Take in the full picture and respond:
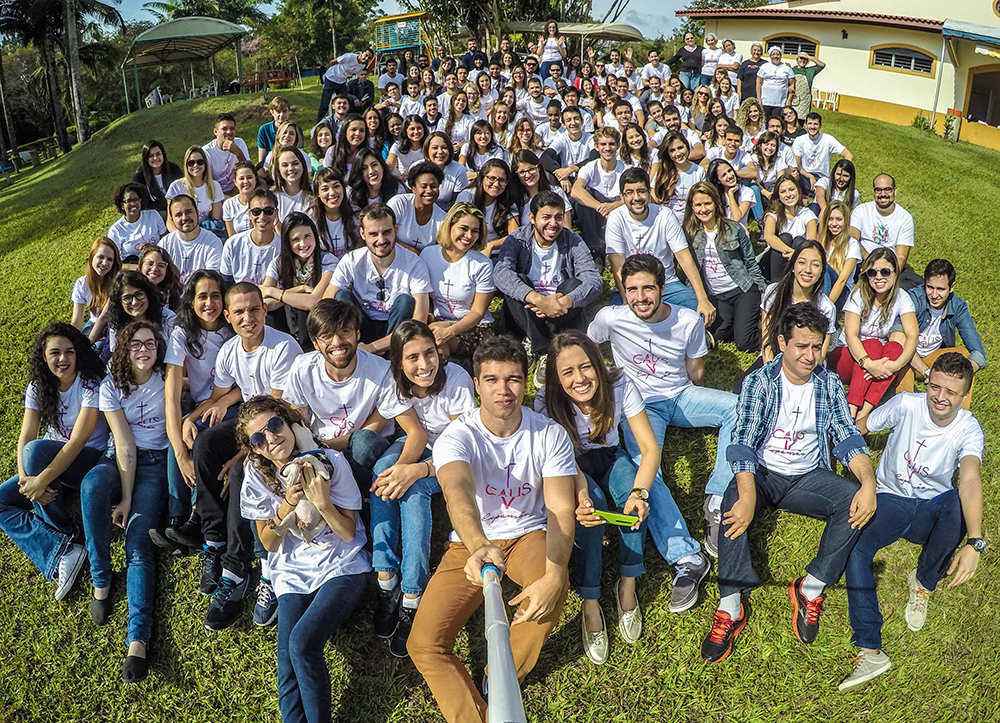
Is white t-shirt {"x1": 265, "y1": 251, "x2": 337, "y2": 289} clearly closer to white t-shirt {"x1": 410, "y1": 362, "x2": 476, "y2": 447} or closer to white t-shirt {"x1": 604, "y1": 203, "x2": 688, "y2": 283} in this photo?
white t-shirt {"x1": 410, "y1": 362, "x2": 476, "y2": 447}

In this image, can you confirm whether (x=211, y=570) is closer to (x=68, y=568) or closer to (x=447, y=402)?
(x=68, y=568)

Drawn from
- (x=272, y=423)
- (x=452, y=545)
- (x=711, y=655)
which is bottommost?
(x=711, y=655)

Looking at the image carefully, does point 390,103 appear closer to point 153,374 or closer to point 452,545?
point 153,374

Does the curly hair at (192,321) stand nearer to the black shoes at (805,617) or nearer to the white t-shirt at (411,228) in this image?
the white t-shirt at (411,228)

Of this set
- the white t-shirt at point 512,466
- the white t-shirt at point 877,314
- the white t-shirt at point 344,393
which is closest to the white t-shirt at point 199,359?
the white t-shirt at point 344,393

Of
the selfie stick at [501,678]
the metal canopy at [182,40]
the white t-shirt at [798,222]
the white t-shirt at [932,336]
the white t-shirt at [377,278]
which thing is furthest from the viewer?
the metal canopy at [182,40]

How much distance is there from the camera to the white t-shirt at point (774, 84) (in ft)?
43.7

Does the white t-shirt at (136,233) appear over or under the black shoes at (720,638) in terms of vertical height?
over

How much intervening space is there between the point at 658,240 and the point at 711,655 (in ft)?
11.9

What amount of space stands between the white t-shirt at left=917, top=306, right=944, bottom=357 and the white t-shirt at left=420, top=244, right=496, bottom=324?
140 inches

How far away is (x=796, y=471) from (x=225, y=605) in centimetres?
362

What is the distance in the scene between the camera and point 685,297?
20.0ft

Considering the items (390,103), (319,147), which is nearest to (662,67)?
(390,103)

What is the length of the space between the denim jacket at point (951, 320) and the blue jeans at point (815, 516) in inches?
90.4
